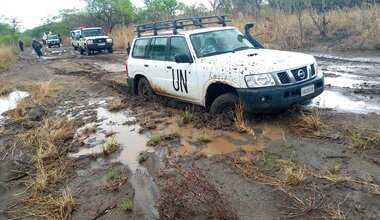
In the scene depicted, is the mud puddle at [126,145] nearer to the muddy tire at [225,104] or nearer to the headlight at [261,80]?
the muddy tire at [225,104]

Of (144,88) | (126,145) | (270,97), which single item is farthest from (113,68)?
(270,97)

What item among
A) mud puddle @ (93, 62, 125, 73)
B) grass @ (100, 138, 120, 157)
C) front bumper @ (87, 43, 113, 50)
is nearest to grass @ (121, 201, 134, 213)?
grass @ (100, 138, 120, 157)

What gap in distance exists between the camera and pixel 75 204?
405 centimetres

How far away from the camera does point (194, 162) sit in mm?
4641

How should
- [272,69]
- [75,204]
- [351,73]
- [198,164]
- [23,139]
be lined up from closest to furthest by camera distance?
[75,204] < [198,164] < [272,69] < [23,139] < [351,73]

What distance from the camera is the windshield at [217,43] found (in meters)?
6.21

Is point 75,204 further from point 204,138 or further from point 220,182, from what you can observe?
point 204,138

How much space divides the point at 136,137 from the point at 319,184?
11.0 ft

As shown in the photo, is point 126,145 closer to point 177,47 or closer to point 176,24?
point 177,47

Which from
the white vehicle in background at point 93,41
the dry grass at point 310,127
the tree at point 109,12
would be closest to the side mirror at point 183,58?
the dry grass at point 310,127

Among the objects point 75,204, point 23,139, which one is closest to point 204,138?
point 75,204

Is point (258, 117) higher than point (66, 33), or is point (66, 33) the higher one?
point (66, 33)

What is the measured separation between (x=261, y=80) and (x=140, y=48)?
3.68 m

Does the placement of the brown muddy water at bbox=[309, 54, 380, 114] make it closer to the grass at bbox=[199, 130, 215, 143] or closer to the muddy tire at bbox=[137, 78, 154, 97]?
the grass at bbox=[199, 130, 215, 143]
